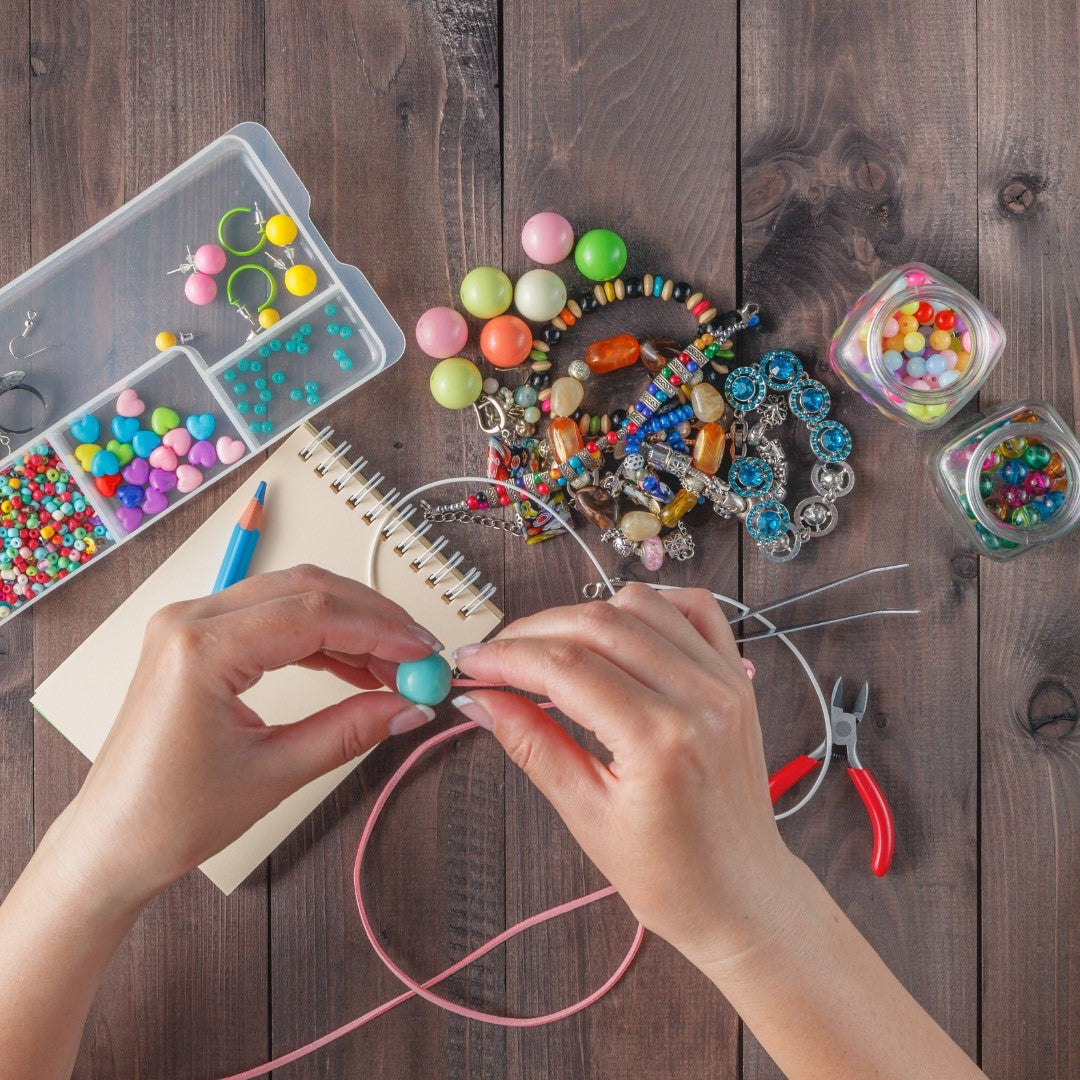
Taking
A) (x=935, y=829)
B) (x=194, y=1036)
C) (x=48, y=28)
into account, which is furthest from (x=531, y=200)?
(x=194, y=1036)

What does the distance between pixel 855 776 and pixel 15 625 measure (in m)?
0.89

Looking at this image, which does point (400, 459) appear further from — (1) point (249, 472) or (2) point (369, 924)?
(2) point (369, 924)

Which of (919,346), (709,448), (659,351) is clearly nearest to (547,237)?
(659,351)


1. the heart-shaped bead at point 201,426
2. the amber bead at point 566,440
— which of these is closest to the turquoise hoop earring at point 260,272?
the heart-shaped bead at point 201,426

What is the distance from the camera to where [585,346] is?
0.96 meters

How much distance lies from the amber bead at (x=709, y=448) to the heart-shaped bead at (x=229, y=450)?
0.47 m

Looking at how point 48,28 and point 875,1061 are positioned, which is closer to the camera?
point 875,1061

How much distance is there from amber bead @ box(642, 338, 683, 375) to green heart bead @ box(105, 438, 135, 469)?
1.80 ft

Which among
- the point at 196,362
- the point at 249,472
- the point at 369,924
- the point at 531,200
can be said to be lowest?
the point at 369,924

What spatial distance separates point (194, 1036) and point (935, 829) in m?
0.80

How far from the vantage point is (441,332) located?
916mm

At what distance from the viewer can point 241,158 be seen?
0.95m

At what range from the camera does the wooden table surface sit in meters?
0.94

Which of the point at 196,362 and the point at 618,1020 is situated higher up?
the point at 196,362
